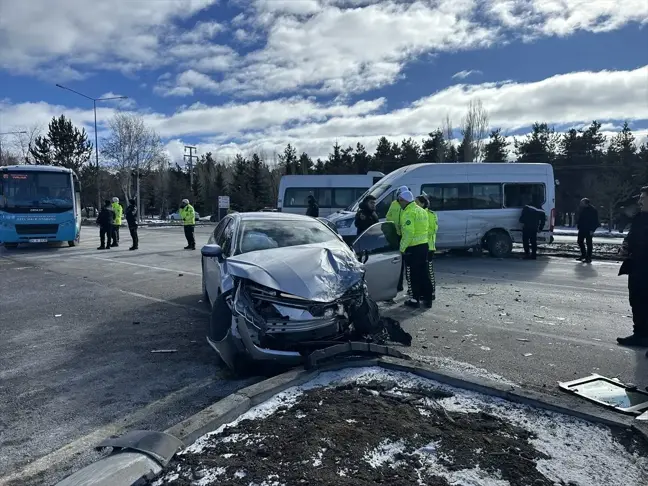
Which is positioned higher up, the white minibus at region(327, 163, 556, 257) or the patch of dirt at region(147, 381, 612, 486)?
the white minibus at region(327, 163, 556, 257)

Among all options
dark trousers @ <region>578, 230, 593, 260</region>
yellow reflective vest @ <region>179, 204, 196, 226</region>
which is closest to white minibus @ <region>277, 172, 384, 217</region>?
yellow reflective vest @ <region>179, 204, 196, 226</region>

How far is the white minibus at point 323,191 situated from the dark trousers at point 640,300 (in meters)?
17.2

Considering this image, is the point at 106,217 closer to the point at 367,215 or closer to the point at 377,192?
the point at 377,192

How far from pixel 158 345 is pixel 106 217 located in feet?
44.6

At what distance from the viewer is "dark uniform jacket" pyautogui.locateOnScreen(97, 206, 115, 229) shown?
58.0 feet

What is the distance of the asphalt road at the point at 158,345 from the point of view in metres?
3.86

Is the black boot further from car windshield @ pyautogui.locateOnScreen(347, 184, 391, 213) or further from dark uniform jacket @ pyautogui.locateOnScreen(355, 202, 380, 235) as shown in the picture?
car windshield @ pyautogui.locateOnScreen(347, 184, 391, 213)

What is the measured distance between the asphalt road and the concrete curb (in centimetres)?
55

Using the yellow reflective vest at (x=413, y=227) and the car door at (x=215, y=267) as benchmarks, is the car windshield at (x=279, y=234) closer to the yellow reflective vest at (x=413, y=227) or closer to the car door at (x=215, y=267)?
the car door at (x=215, y=267)

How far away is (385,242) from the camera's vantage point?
23.2 feet

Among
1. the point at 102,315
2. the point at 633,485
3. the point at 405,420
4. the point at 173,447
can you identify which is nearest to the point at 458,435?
the point at 405,420

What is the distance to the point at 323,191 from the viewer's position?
22.8 metres

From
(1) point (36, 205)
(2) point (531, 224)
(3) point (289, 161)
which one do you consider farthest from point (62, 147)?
(2) point (531, 224)

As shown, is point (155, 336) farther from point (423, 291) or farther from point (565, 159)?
point (565, 159)
